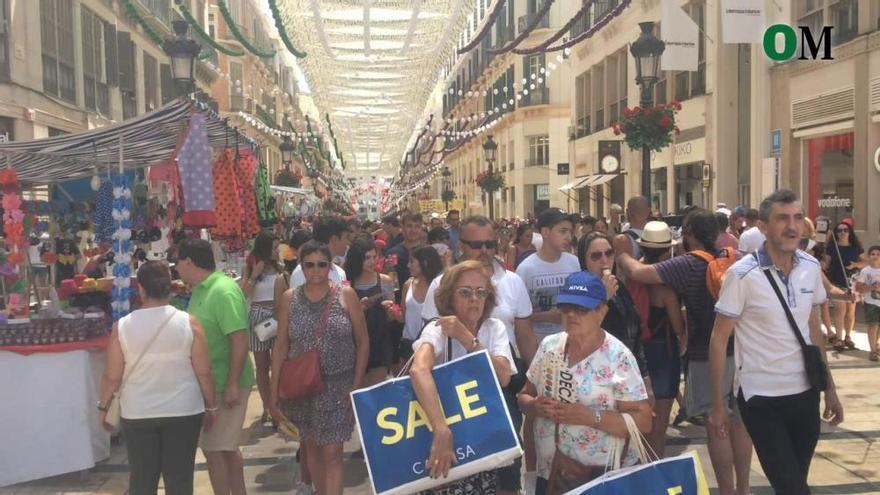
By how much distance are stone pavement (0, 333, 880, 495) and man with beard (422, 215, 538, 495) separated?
5.83 feet

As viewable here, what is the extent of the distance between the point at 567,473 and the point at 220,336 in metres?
2.30

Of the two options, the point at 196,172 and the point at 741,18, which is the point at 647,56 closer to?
the point at 741,18

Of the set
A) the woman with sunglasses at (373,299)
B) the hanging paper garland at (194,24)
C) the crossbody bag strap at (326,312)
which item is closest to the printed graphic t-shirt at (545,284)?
the woman with sunglasses at (373,299)

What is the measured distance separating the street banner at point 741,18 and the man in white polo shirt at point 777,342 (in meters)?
7.02

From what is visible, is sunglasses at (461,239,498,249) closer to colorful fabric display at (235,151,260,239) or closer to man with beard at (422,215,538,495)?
man with beard at (422,215,538,495)

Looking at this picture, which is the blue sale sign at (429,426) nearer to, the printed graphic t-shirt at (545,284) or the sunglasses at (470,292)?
the sunglasses at (470,292)

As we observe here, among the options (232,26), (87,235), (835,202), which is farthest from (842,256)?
(87,235)

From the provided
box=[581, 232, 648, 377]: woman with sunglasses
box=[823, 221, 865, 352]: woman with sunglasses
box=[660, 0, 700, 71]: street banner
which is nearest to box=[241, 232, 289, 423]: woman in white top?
box=[581, 232, 648, 377]: woman with sunglasses

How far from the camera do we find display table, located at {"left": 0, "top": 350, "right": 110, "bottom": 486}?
614 cm

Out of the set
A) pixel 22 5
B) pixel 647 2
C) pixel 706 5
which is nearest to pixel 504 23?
pixel 647 2

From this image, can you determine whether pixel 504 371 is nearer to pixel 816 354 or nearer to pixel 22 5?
pixel 816 354

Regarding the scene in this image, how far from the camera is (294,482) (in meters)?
6.14

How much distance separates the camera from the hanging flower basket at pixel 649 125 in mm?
12398

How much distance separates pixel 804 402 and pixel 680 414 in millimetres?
3502
